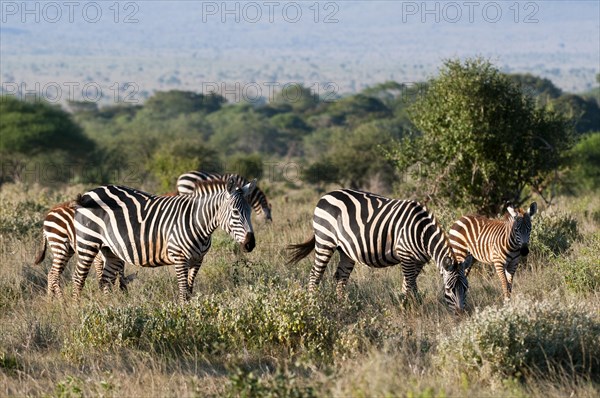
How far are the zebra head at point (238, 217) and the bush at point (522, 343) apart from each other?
2.37m

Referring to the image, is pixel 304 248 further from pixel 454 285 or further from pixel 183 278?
pixel 454 285

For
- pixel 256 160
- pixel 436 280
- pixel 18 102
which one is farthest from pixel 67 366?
pixel 18 102

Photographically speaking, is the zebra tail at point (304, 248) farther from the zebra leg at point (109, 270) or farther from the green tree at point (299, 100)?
the green tree at point (299, 100)

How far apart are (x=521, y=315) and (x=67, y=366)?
3492mm

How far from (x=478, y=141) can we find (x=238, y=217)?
6774 millimetres

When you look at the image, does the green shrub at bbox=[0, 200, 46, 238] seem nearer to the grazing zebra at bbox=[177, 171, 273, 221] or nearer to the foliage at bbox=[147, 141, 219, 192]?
the grazing zebra at bbox=[177, 171, 273, 221]

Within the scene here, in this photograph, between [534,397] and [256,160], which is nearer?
[534,397]

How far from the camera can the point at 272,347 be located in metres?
7.23

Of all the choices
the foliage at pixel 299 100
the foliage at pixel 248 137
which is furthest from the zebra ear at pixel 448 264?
the foliage at pixel 299 100

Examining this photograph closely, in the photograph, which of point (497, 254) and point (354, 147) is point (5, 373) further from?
point (354, 147)

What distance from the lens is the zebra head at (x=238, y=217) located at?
8.33 metres

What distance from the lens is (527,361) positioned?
21.1 feet

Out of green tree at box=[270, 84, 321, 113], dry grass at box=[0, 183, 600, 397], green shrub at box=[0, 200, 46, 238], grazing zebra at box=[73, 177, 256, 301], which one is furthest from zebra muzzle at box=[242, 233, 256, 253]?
green tree at box=[270, 84, 321, 113]

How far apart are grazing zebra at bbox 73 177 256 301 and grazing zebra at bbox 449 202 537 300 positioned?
2.54 m
